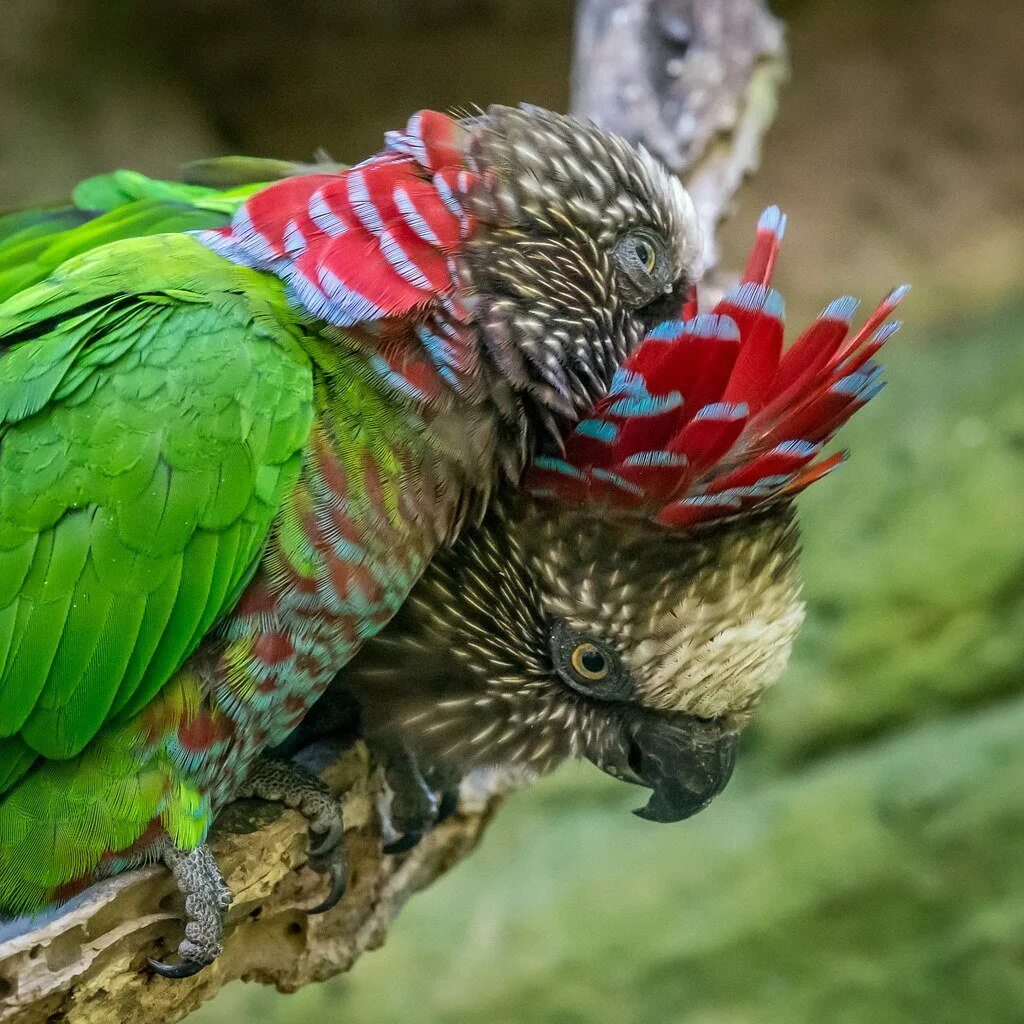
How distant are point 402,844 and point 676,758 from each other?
73cm

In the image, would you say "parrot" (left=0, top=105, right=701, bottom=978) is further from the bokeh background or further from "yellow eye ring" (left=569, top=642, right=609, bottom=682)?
the bokeh background

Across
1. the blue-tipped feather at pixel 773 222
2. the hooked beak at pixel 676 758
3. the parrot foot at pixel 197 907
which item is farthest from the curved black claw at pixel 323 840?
the blue-tipped feather at pixel 773 222

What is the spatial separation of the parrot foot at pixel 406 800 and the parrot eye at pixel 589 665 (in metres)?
0.45

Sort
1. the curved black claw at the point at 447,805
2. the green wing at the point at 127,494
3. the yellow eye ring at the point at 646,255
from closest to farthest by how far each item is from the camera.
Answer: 1. the green wing at the point at 127,494
2. the yellow eye ring at the point at 646,255
3. the curved black claw at the point at 447,805

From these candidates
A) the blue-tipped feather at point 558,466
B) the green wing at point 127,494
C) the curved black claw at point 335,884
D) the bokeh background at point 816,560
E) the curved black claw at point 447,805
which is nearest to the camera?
the green wing at point 127,494

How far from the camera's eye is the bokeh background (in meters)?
4.59

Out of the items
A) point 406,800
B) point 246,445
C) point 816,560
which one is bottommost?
point 816,560

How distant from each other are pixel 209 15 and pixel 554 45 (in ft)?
5.47

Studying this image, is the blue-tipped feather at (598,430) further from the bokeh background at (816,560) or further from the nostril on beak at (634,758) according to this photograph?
the bokeh background at (816,560)

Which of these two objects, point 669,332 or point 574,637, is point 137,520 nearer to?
point 574,637

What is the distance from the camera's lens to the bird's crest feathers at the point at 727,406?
1.92 meters

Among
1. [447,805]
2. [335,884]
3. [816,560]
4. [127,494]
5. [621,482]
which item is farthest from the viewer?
[816,560]

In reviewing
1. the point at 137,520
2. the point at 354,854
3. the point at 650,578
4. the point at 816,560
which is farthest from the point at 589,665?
the point at 816,560

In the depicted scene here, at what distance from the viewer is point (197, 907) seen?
1.96 metres
